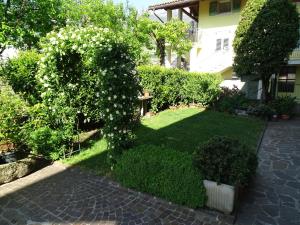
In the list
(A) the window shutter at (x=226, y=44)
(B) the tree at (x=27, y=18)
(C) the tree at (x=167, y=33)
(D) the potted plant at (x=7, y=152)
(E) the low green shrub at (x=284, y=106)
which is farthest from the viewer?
(A) the window shutter at (x=226, y=44)

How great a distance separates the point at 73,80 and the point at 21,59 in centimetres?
214

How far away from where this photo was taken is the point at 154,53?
2206cm

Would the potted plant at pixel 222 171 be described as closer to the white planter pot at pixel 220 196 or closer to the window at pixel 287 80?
the white planter pot at pixel 220 196

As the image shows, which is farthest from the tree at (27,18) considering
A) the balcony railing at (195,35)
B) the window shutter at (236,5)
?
the window shutter at (236,5)

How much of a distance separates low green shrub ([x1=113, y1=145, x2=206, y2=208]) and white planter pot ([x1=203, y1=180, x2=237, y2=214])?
0.35ft

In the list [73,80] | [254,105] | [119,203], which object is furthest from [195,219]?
[254,105]

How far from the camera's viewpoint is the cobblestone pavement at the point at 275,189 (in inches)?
167

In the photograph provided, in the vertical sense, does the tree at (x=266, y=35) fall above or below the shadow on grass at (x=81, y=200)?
above

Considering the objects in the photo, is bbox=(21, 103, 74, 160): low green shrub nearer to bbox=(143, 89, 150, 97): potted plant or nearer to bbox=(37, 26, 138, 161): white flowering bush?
bbox=(37, 26, 138, 161): white flowering bush

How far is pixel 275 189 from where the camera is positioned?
207 inches

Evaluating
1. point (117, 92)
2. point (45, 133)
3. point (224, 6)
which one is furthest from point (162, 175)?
point (224, 6)

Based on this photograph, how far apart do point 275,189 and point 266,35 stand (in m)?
9.26

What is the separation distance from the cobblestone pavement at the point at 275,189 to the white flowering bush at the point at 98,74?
2947 millimetres

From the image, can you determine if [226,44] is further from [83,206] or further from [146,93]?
[83,206]
